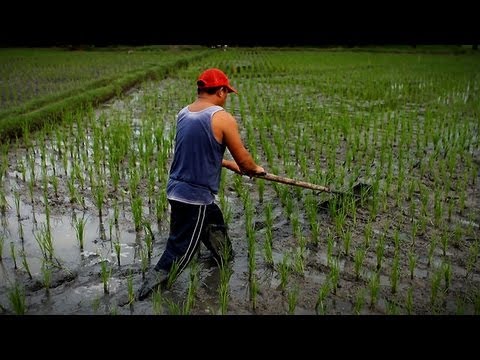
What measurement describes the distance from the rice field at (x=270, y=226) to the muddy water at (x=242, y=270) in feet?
0.03

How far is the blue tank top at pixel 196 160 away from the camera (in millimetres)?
2303

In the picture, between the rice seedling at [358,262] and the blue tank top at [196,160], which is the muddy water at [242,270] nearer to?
the rice seedling at [358,262]

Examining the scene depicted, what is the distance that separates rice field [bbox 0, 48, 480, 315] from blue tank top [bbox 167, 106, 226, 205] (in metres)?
0.45

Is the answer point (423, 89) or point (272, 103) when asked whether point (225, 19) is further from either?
point (423, 89)

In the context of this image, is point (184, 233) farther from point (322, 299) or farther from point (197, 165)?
point (322, 299)

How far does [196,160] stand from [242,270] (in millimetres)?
764

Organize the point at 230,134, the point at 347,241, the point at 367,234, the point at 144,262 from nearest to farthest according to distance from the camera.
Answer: the point at 230,134 → the point at 144,262 → the point at 347,241 → the point at 367,234

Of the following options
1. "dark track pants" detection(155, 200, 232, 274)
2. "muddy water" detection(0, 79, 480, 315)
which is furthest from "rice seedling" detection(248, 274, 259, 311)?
"dark track pants" detection(155, 200, 232, 274)

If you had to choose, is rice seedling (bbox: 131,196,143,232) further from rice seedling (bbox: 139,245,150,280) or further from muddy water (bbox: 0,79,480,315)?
rice seedling (bbox: 139,245,150,280)

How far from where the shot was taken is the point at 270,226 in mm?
3051

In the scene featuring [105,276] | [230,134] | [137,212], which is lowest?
[105,276]

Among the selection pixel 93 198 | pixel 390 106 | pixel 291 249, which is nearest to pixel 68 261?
pixel 93 198

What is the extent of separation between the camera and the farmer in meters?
2.30

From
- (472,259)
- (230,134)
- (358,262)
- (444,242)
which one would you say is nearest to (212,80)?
(230,134)
